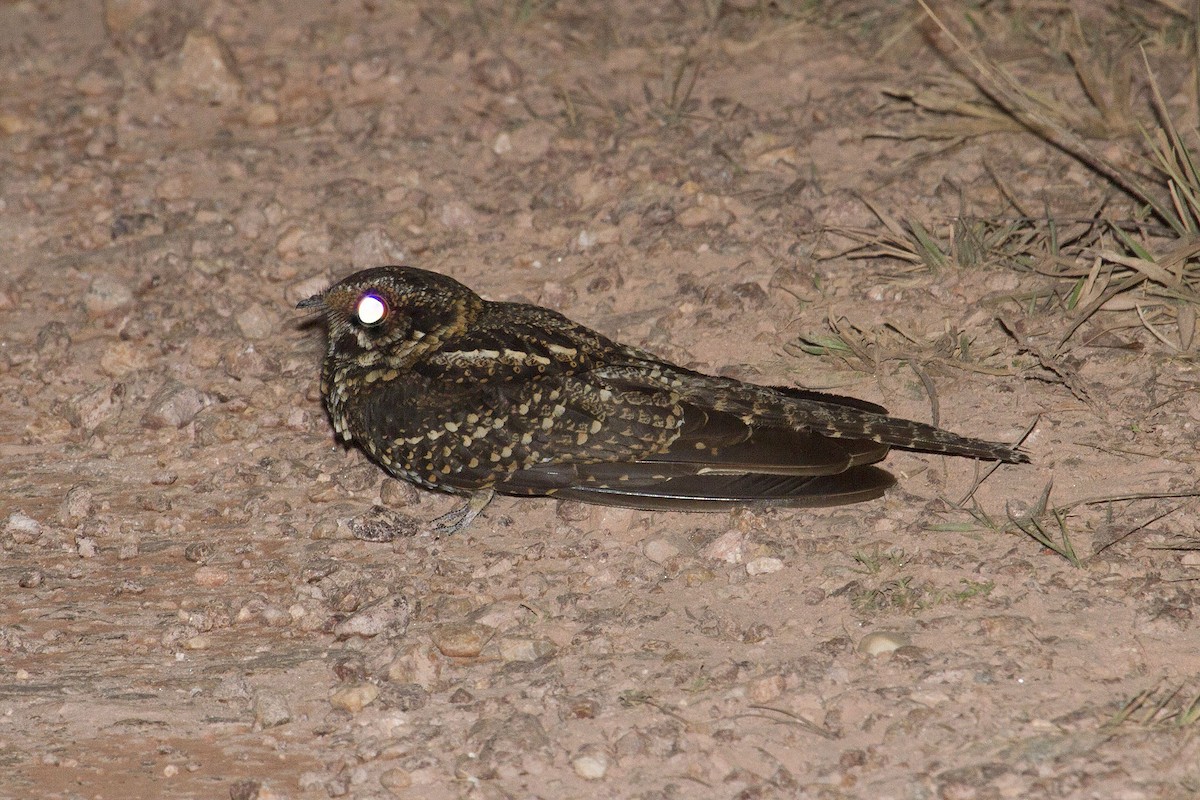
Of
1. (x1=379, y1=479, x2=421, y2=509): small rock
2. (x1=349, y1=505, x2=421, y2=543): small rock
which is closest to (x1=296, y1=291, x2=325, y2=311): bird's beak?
(x1=379, y1=479, x2=421, y2=509): small rock

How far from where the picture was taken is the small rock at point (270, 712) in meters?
3.79

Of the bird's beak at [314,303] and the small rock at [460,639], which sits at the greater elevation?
the bird's beak at [314,303]

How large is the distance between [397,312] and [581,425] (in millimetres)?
941

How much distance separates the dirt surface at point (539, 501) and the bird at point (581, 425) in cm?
15

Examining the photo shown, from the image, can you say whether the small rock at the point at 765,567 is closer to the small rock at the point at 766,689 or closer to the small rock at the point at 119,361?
the small rock at the point at 766,689

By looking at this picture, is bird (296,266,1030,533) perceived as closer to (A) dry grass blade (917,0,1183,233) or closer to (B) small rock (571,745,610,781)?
(B) small rock (571,745,610,781)

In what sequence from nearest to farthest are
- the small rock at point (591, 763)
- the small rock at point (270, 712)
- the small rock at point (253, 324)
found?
A: the small rock at point (591, 763) → the small rock at point (270, 712) → the small rock at point (253, 324)

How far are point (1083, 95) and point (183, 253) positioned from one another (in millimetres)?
4566

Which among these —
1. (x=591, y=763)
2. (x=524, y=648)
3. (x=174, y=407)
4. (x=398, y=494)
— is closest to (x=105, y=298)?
(x=174, y=407)

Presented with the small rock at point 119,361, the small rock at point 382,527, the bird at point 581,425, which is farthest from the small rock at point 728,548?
the small rock at point 119,361

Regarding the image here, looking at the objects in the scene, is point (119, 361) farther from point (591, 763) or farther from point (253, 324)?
point (591, 763)

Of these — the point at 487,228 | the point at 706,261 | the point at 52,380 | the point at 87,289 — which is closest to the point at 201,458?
the point at 52,380

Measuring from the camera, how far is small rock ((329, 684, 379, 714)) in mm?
3826

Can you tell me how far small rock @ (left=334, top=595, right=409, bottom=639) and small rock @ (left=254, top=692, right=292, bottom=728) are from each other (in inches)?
15.3
